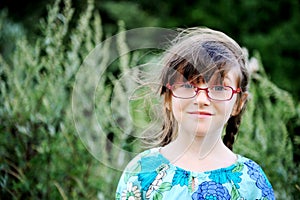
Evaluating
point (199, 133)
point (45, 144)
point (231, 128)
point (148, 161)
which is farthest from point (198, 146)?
point (45, 144)

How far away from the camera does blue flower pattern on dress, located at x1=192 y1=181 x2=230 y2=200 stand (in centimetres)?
200

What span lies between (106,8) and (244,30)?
1.72 m

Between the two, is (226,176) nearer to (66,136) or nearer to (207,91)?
(207,91)

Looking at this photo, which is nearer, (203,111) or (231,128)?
(203,111)

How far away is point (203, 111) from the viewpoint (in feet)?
6.48

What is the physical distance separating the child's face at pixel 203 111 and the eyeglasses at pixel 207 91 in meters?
0.01

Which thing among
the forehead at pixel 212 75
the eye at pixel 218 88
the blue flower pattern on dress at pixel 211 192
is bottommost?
the blue flower pattern on dress at pixel 211 192

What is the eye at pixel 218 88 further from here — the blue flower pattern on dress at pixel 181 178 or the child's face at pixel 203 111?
the blue flower pattern on dress at pixel 181 178

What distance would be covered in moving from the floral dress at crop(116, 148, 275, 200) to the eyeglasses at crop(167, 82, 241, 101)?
0.23 m

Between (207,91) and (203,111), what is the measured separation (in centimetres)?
6

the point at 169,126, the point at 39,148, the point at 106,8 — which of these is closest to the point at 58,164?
the point at 39,148

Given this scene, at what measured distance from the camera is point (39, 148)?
133 inches

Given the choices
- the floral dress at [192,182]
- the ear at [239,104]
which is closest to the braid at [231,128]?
the ear at [239,104]

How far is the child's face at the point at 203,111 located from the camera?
1.96m
